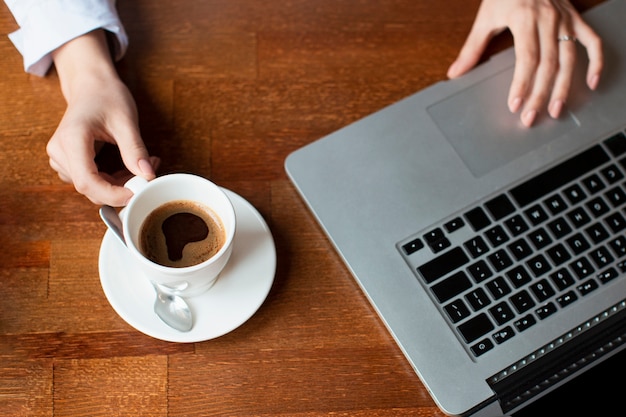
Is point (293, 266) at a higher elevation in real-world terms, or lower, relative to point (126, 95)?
lower

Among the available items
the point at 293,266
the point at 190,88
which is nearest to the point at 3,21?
the point at 190,88

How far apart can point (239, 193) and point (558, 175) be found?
369mm

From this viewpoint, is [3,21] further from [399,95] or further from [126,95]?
[399,95]

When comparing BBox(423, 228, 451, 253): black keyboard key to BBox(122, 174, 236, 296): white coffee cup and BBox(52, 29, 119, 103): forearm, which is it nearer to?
BBox(122, 174, 236, 296): white coffee cup

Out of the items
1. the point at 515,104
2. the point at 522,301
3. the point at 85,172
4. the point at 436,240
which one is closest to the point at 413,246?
the point at 436,240

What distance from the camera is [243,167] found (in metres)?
0.74

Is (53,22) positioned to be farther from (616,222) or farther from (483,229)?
(616,222)

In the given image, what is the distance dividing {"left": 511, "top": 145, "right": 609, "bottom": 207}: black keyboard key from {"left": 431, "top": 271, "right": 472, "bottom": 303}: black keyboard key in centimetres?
12

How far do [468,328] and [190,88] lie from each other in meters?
0.42

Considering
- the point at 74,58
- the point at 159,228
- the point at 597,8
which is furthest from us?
the point at 597,8

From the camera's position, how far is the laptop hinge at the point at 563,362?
2.12 ft

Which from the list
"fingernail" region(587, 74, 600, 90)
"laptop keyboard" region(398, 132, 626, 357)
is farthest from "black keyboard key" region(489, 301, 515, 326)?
"fingernail" region(587, 74, 600, 90)

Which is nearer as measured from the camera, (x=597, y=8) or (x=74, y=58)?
(x=74, y=58)

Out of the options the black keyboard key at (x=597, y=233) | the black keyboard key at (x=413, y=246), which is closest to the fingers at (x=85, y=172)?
the black keyboard key at (x=413, y=246)
